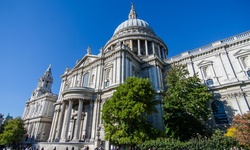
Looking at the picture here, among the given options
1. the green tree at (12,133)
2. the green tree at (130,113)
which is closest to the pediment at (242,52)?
the green tree at (130,113)

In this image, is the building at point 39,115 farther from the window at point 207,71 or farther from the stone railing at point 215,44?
the window at point 207,71

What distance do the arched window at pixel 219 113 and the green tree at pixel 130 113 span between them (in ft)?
39.3

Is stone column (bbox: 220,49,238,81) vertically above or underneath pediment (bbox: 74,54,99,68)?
underneath

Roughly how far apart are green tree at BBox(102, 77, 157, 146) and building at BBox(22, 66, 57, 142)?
33332 millimetres

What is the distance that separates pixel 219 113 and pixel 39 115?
46220mm

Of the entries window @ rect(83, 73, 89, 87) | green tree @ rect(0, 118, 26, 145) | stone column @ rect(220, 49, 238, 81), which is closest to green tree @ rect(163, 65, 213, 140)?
stone column @ rect(220, 49, 238, 81)

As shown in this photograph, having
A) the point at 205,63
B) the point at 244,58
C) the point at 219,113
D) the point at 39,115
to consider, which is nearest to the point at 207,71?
the point at 205,63

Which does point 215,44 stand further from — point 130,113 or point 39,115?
point 39,115

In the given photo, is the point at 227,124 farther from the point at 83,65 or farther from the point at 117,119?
the point at 83,65

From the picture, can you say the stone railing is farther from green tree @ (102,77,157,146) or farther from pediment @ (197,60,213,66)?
green tree @ (102,77,157,146)

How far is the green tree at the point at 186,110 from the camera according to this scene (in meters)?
18.3

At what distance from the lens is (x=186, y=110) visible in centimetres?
1906

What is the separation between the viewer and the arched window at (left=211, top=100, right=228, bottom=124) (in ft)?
71.0

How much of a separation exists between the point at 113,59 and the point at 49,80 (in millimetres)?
43433
